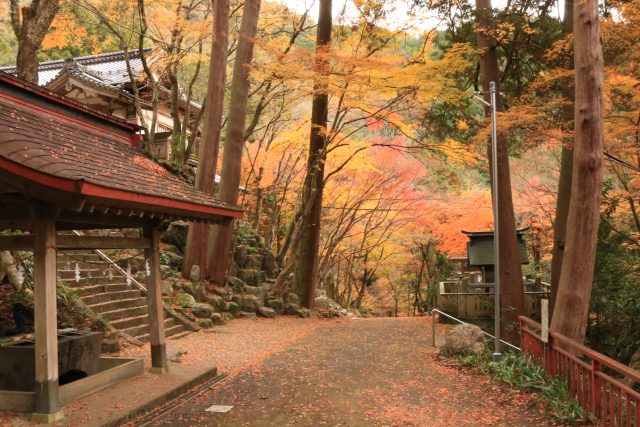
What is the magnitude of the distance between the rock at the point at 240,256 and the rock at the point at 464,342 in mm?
10204

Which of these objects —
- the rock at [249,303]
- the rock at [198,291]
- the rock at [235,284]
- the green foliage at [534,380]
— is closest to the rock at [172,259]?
the rock at [198,291]

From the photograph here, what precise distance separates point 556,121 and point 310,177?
8.60 metres

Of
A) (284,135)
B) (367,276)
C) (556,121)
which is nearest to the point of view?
(556,121)

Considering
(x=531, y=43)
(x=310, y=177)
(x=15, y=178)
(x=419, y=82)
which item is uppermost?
(x=531, y=43)

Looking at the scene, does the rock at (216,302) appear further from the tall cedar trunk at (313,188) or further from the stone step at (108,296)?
the tall cedar trunk at (313,188)

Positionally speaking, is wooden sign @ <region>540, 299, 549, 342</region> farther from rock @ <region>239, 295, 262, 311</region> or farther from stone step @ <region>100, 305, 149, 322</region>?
rock @ <region>239, 295, 262, 311</region>

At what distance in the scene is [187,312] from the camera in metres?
14.0

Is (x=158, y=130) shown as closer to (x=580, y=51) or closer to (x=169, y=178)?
(x=169, y=178)

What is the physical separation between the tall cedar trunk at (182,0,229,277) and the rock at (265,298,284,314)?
9.01ft

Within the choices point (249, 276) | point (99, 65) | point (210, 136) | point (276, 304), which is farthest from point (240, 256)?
point (99, 65)

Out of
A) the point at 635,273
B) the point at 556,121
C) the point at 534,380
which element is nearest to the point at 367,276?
the point at 635,273

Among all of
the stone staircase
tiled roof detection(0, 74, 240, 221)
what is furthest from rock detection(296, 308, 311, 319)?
tiled roof detection(0, 74, 240, 221)

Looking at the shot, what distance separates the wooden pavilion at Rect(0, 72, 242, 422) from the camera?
505 centimetres

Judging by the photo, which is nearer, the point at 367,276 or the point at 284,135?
the point at 284,135
